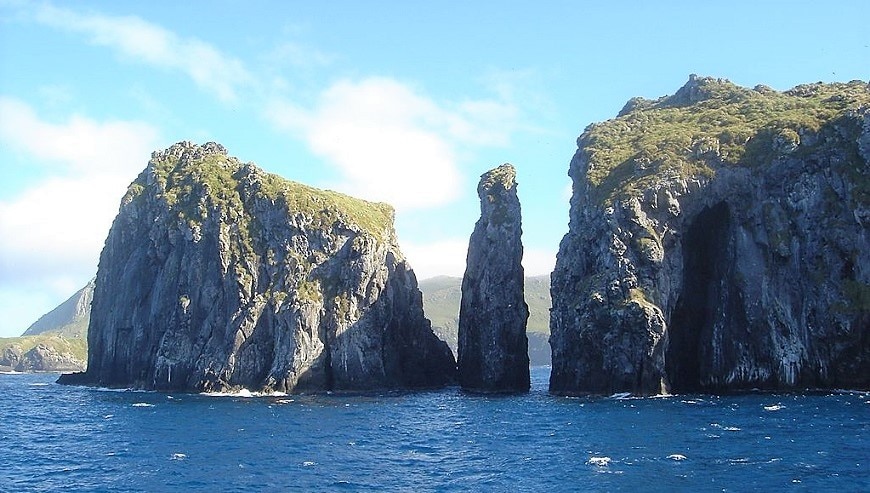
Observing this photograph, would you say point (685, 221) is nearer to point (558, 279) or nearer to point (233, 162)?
point (558, 279)

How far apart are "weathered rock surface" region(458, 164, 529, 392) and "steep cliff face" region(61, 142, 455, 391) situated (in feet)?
43.2

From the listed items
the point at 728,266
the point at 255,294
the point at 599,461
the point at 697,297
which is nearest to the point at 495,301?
the point at 697,297

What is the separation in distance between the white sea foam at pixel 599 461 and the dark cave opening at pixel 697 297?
53027 mm

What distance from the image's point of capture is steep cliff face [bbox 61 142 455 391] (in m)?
127

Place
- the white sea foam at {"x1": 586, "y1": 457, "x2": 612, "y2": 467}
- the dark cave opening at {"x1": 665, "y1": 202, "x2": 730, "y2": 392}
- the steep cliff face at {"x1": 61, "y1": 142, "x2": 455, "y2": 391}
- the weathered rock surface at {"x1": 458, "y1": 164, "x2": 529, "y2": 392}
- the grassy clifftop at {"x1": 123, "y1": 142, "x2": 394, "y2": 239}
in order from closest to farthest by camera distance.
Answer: the white sea foam at {"x1": 586, "y1": 457, "x2": 612, "y2": 467} → the dark cave opening at {"x1": 665, "y1": 202, "x2": 730, "y2": 392} → the steep cliff face at {"x1": 61, "y1": 142, "x2": 455, "y2": 391} → the weathered rock surface at {"x1": 458, "y1": 164, "x2": 529, "y2": 392} → the grassy clifftop at {"x1": 123, "y1": 142, "x2": 394, "y2": 239}

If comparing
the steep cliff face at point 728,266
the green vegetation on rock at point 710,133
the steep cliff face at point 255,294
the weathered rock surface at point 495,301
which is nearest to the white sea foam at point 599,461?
the steep cliff face at point 728,266

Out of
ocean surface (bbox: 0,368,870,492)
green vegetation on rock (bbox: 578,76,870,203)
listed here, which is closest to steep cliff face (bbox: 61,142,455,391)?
ocean surface (bbox: 0,368,870,492)

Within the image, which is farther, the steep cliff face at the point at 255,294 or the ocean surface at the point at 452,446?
the steep cliff face at the point at 255,294

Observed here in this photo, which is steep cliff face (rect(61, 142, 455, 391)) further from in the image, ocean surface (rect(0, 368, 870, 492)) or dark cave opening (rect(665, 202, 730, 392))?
dark cave opening (rect(665, 202, 730, 392))

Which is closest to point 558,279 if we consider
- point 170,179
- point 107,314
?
point 170,179

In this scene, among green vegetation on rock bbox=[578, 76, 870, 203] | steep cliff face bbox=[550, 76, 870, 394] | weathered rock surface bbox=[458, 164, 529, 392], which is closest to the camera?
steep cliff face bbox=[550, 76, 870, 394]

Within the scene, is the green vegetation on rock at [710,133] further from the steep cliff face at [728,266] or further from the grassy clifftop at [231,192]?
the grassy clifftop at [231,192]

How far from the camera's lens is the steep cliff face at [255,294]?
5005 inches

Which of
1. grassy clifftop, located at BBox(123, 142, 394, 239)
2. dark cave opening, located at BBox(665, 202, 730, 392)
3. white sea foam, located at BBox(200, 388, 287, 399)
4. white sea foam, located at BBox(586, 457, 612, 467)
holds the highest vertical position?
grassy clifftop, located at BBox(123, 142, 394, 239)
